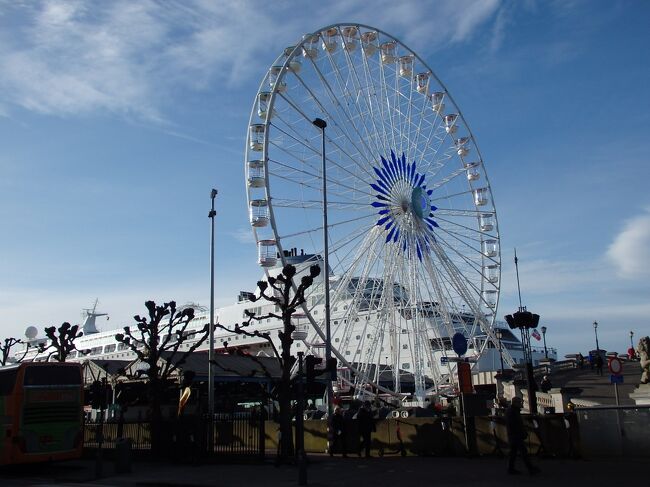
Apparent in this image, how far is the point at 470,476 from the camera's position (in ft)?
47.3

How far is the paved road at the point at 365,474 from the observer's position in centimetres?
1366

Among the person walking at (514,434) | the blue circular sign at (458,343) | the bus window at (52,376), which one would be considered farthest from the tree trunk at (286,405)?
the person walking at (514,434)

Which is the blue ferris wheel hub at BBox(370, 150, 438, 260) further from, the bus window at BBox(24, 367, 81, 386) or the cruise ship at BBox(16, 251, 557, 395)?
the bus window at BBox(24, 367, 81, 386)

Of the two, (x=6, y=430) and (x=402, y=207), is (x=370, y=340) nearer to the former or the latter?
(x=402, y=207)

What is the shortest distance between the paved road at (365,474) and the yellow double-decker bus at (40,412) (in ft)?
2.55

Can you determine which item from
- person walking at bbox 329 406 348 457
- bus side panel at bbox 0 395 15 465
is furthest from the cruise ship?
bus side panel at bbox 0 395 15 465

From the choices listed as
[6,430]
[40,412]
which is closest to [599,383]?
[40,412]

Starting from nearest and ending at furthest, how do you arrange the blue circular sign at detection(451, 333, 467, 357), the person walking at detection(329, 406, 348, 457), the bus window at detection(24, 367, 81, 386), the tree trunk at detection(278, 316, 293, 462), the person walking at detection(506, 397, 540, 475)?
the person walking at detection(506, 397, 540, 475)
the tree trunk at detection(278, 316, 293, 462)
the bus window at detection(24, 367, 81, 386)
the blue circular sign at detection(451, 333, 467, 357)
the person walking at detection(329, 406, 348, 457)

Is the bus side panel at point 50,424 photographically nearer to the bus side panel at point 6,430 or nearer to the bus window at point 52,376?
the bus window at point 52,376

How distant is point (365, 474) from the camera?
1591cm

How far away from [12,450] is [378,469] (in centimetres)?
1045

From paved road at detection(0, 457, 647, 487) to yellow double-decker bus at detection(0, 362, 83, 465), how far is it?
0.78 m

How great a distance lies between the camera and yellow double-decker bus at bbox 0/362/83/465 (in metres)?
18.8

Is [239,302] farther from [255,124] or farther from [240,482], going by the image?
[240,482]
